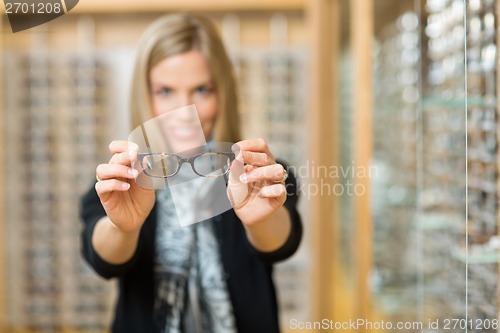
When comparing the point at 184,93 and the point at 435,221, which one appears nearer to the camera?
the point at 184,93

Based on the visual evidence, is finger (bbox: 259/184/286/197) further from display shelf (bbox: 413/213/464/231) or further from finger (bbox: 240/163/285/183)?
display shelf (bbox: 413/213/464/231)

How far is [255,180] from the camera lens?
610mm

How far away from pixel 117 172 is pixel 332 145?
1329mm

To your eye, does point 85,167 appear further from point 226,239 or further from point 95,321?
point 226,239

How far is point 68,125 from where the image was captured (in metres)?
3.04

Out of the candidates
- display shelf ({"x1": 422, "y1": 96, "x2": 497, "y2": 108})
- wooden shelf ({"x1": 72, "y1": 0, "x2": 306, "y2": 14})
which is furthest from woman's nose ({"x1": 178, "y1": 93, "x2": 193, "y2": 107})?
wooden shelf ({"x1": 72, "y1": 0, "x2": 306, "y2": 14})

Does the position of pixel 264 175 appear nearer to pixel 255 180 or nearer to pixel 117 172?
pixel 255 180

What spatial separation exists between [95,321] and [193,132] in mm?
2427

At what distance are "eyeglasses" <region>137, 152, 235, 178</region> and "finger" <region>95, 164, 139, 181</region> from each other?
0.04 ft

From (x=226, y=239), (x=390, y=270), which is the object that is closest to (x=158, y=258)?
(x=226, y=239)

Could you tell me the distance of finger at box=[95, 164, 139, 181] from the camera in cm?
60

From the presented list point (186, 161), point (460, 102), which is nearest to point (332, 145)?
point (460, 102)

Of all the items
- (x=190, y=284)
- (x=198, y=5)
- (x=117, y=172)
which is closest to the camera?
(x=117, y=172)

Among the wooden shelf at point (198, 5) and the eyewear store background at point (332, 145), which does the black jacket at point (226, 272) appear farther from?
the wooden shelf at point (198, 5)
